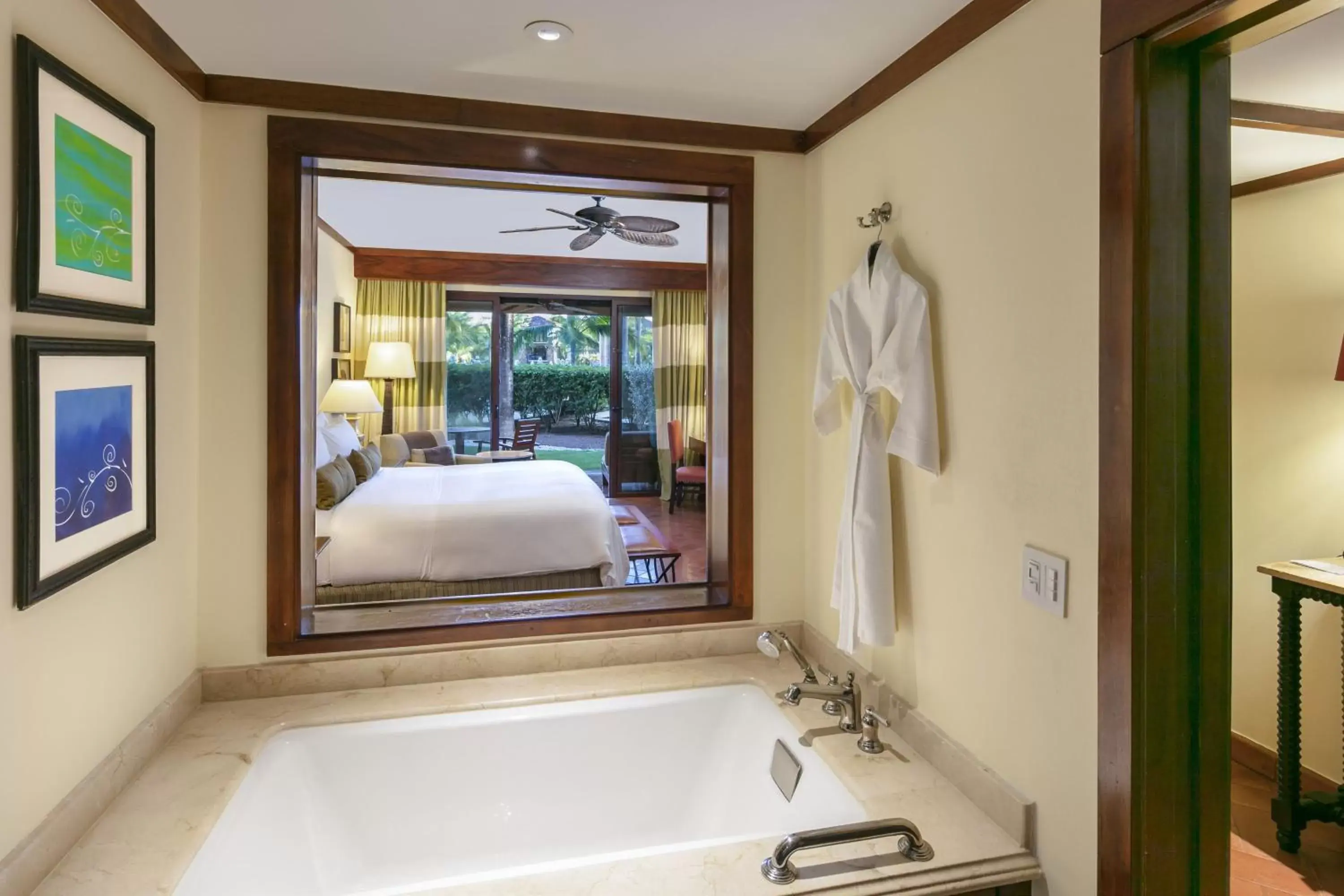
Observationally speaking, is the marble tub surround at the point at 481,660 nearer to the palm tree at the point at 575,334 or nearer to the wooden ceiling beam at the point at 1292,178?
the wooden ceiling beam at the point at 1292,178

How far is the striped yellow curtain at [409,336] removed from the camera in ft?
17.4

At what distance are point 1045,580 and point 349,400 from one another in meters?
4.01

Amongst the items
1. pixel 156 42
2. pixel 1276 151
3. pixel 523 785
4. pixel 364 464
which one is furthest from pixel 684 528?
pixel 156 42

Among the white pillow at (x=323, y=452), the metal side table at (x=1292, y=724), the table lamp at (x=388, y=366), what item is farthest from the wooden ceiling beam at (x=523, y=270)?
the metal side table at (x=1292, y=724)

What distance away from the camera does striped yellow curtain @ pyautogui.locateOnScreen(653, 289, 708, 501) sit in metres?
6.27

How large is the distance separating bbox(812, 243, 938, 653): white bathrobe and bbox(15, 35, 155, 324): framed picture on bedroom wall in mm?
1492

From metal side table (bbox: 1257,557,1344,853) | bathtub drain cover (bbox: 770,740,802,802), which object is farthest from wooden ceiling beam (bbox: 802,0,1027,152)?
metal side table (bbox: 1257,557,1344,853)

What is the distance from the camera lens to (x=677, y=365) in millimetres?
6543

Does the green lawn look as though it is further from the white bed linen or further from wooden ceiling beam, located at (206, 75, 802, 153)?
wooden ceiling beam, located at (206, 75, 802, 153)

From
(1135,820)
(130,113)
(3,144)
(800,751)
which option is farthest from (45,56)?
(1135,820)

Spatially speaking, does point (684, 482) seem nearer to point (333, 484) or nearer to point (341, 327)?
point (341, 327)

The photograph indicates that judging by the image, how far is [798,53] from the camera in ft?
5.42

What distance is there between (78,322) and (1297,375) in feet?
11.4

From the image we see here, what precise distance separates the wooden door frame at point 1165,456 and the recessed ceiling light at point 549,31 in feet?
3.25
